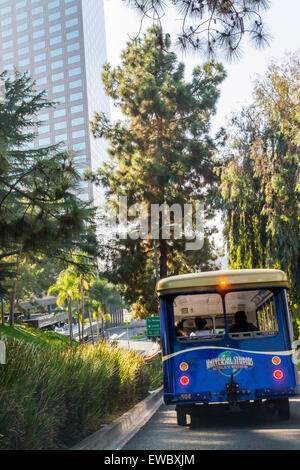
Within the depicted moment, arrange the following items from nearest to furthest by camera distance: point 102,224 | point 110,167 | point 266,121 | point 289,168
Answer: point 289,168, point 266,121, point 102,224, point 110,167

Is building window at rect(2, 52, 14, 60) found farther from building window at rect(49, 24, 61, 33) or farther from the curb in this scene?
the curb

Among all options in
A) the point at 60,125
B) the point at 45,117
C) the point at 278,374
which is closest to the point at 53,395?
the point at 278,374

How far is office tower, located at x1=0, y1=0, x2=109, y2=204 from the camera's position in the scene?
6644 inches

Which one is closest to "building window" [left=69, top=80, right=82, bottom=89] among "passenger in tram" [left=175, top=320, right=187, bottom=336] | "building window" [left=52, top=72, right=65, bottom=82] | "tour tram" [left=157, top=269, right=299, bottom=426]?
"building window" [left=52, top=72, right=65, bottom=82]

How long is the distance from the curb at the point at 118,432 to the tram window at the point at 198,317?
6.21 ft

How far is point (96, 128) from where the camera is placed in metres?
44.9

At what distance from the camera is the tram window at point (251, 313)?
36.1ft

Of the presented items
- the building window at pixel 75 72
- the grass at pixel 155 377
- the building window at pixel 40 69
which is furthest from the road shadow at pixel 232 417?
the building window at pixel 40 69

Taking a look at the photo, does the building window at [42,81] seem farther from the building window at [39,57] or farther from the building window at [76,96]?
the building window at [76,96]

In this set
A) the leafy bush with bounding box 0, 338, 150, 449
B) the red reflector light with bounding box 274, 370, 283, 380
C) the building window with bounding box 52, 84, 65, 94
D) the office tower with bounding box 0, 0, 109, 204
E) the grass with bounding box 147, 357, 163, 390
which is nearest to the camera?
the leafy bush with bounding box 0, 338, 150, 449

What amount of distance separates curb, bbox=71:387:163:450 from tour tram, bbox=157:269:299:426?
3.15ft
